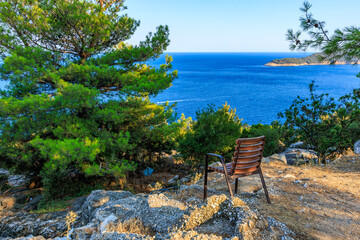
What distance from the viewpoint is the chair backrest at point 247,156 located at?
3129 mm

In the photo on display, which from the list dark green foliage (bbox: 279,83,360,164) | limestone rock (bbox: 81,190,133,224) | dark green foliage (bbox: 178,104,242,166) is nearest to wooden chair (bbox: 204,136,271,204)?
limestone rock (bbox: 81,190,133,224)

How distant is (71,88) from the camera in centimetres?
667

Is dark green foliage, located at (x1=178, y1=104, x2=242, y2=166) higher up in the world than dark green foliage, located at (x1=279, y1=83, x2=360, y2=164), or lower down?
lower down

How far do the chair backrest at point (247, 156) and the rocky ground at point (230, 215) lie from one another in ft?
1.23

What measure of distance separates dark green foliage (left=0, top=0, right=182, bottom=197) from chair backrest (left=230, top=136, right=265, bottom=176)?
4625 mm

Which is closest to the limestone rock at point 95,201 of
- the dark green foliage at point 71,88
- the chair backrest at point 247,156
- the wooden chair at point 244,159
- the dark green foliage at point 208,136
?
the wooden chair at point 244,159

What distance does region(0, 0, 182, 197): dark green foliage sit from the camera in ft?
22.8

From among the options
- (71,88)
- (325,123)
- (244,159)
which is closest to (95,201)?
(244,159)

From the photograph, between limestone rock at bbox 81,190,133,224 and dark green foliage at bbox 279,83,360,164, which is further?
dark green foliage at bbox 279,83,360,164

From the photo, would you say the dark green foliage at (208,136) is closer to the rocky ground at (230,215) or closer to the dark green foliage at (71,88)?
the dark green foliage at (71,88)

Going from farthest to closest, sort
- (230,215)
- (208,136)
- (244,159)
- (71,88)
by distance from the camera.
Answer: (208,136) < (71,88) < (244,159) < (230,215)

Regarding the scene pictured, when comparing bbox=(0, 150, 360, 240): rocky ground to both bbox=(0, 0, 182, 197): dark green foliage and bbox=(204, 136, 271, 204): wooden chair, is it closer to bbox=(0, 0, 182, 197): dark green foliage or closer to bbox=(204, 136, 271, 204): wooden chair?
bbox=(204, 136, 271, 204): wooden chair

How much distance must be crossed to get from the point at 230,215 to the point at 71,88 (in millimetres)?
5817

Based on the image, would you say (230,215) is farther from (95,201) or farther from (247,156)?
(95,201)
